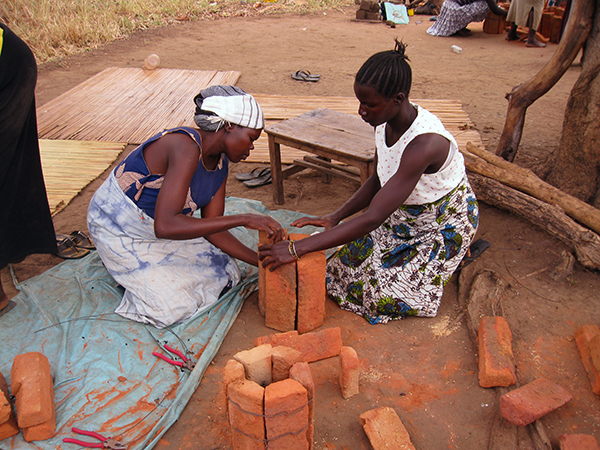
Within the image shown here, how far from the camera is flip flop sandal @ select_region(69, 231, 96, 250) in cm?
355

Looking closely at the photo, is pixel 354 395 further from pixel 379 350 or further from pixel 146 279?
pixel 146 279

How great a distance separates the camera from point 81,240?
3613mm

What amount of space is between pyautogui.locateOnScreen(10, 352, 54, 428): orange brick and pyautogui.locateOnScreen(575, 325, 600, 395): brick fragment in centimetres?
259

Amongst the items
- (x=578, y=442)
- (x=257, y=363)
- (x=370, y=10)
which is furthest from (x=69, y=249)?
(x=370, y=10)

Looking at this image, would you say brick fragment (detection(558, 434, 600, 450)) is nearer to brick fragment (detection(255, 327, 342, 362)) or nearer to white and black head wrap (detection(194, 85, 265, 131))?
brick fragment (detection(255, 327, 342, 362))

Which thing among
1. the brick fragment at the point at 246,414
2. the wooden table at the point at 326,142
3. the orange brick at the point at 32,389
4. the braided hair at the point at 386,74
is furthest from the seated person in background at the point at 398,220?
the orange brick at the point at 32,389

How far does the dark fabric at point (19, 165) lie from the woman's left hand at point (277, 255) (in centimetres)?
171

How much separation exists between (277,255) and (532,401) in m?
1.39

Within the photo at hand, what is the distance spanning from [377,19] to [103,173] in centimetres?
1019

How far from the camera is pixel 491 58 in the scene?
9078 millimetres

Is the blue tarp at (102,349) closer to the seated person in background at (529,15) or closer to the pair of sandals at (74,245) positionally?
the pair of sandals at (74,245)

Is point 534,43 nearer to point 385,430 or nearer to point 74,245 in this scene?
point 74,245

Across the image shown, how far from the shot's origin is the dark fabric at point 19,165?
109 inches

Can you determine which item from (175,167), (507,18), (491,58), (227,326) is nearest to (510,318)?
(227,326)
